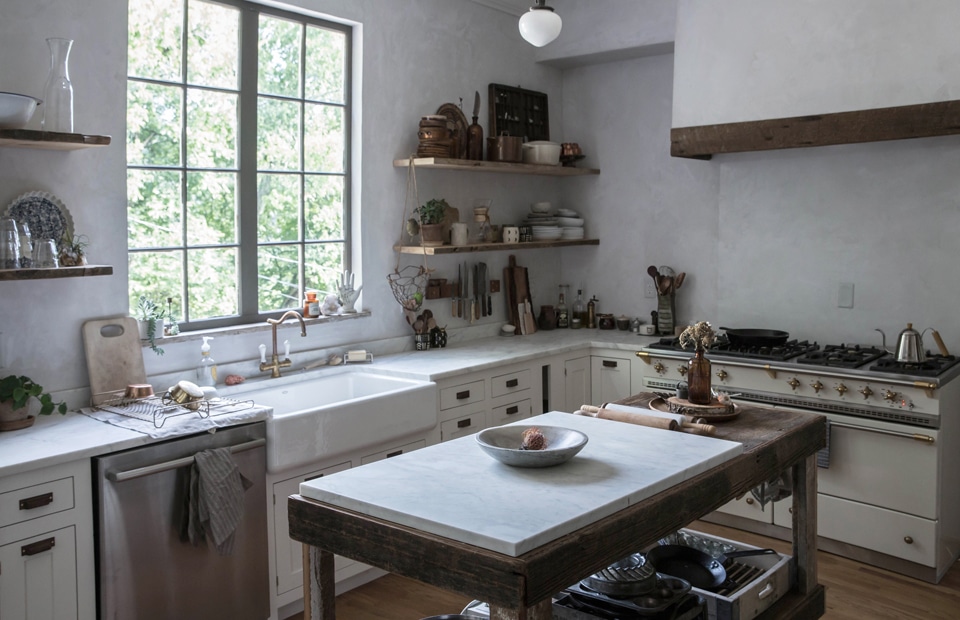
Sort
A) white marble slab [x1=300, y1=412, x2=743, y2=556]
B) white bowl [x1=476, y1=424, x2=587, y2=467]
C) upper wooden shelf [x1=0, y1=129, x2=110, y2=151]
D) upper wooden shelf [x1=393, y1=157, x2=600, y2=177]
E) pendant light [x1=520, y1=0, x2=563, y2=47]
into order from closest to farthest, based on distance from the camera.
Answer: white marble slab [x1=300, y1=412, x2=743, y2=556]
white bowl [x1=476, y1=424, x2=587, y2=467]
upper wooden shelf [x1=0, y1=129, x2=110, y2=151]
pendant light [x1=520, y1=0, x2=563, y2=47]
upper wooden shelf [x1=393, y1=157, x2=600, y2=177]

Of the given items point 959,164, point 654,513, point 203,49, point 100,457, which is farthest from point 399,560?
point 959,164

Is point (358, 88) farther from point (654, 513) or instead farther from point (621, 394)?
point (654, 513)

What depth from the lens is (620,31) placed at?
213 inches

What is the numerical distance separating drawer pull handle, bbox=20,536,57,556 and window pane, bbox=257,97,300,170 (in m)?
2.12

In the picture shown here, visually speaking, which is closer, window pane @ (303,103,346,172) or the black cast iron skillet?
window pane @ (303,103,346,172)

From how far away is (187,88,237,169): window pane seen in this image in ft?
13.0

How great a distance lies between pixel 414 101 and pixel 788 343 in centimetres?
258

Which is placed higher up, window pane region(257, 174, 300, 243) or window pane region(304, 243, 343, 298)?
window pane region(257, 174, 300, 243)

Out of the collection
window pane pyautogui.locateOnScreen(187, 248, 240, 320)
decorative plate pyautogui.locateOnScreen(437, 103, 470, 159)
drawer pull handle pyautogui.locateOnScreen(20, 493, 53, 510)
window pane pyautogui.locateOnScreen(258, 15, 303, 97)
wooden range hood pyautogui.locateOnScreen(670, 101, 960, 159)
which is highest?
window pane pyautogui.locateOnScreen(258, 15, 303, 97)

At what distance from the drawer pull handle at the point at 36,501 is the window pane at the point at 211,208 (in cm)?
152

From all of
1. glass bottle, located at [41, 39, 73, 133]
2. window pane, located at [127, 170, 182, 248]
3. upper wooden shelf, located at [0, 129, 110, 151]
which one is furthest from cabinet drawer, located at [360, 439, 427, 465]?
glass bottle, located at [41, 39, 73, 133]

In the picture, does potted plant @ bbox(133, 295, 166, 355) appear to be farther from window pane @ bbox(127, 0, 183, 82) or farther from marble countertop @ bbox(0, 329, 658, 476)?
window pane @ bbox(127, 0, 183, 82)

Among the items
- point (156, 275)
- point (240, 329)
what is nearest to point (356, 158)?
point (240, 329)

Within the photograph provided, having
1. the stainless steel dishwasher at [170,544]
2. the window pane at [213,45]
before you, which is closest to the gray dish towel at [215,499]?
the stainless steel dishwasher at [170,544]
